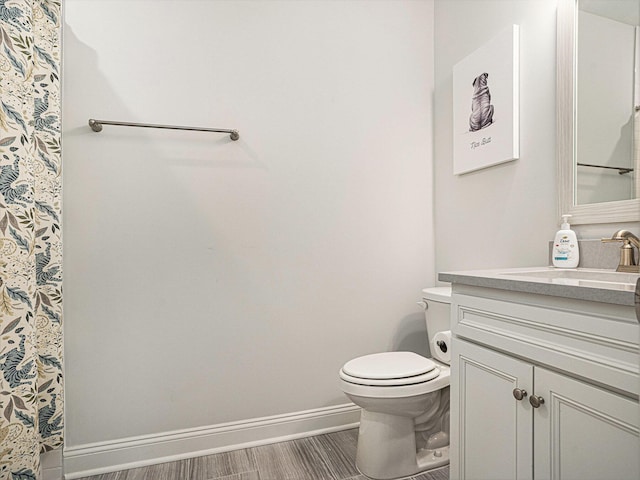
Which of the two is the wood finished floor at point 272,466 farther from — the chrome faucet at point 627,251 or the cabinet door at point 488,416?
the chrome faucet at point 627,251

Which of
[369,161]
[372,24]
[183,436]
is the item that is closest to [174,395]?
[183,436]

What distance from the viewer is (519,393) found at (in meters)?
0.95

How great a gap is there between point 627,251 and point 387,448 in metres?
1.10

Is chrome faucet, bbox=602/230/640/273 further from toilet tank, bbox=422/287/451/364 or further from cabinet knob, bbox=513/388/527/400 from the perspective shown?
toilet tank, bbox=422/287/451/364

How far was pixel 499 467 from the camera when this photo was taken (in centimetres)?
103

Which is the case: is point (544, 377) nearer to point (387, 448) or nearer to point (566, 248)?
point (566, 248)

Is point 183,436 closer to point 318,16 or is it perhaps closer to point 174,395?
point 174,395

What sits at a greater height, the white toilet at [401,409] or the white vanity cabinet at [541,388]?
the white vanity cabinet at [541,388]

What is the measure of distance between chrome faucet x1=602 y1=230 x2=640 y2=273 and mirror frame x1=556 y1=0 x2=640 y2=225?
0.15m

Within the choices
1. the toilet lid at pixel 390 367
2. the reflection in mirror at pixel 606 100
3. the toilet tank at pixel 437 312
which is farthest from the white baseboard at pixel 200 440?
the reflection in mirror at pixel 606 100

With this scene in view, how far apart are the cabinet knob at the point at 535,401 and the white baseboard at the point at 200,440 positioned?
120cm

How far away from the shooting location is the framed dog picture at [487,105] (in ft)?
5.20

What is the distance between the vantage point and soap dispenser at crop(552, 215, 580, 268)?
132 cm

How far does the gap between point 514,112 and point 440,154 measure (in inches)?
21.8
